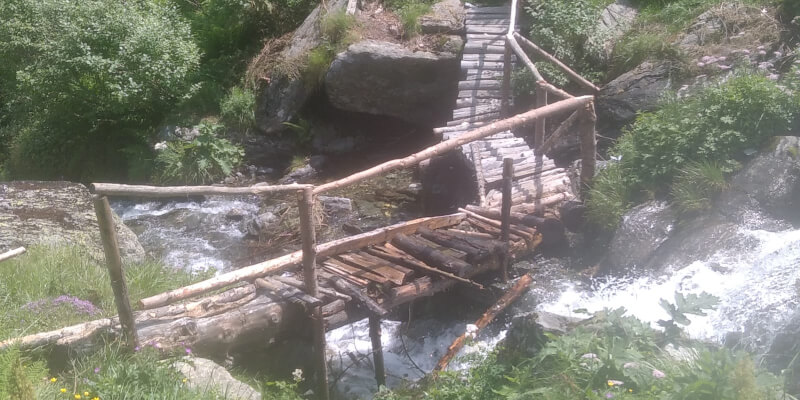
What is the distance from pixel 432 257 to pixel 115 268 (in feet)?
9.47

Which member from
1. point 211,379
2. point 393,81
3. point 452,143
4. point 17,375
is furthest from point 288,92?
point 17,375

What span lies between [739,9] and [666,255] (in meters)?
5.35

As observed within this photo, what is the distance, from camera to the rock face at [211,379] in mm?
4473

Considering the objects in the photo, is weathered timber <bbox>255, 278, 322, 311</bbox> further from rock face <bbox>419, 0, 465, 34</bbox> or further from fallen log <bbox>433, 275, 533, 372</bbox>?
rock face <bbox>419, 0, 465, 34</bbox>

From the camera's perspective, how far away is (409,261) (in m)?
6.55

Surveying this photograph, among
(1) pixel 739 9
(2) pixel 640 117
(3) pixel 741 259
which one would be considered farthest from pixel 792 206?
(1) pixel 739 9

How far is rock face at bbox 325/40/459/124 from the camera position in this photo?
12.3m

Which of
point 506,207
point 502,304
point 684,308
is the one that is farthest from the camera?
point 506,207

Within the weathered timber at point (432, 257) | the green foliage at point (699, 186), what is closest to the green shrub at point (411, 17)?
the green foliage at point (699, 186)

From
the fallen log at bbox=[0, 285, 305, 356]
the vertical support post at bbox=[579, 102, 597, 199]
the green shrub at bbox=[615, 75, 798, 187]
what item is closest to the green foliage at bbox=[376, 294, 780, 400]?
the fallen log at bbox=[0, 285, 305, 356]

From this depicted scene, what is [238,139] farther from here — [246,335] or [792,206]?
[792,206]

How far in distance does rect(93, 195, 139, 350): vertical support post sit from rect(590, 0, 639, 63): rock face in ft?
27.5

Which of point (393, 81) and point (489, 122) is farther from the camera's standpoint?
point (393, 81)

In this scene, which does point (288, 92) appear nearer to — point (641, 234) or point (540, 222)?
point (540, 222)
